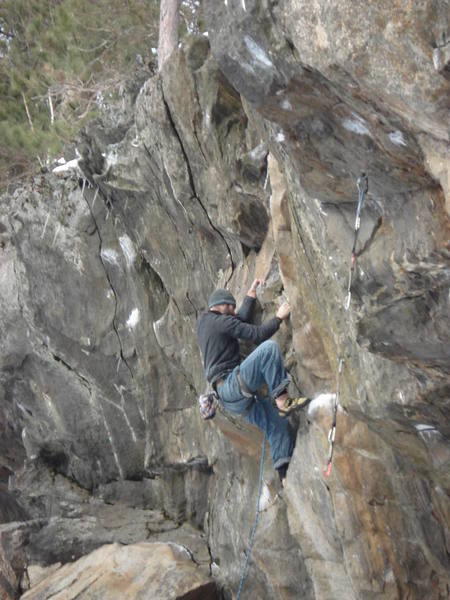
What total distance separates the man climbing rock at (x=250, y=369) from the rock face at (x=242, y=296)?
239 mm

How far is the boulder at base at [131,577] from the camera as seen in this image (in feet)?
29.6

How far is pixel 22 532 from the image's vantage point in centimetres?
1123

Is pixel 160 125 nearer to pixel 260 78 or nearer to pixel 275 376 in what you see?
pixel 275 376

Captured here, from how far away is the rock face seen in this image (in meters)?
3.82

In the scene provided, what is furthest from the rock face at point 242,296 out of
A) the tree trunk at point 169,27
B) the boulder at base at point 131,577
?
the tree trunk at point 169,27

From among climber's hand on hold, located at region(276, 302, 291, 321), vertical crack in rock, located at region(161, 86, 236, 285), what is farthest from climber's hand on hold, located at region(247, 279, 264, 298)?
vertical crack in rock, located at region(161, 86, 236, 285)

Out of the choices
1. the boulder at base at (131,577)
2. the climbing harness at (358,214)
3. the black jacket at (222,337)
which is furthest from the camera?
the boulder at base at (131,577)

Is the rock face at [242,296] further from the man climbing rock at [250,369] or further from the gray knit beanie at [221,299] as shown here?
the gray knit beanie at [221,299]

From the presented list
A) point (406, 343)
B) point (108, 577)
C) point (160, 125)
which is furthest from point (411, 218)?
point (108, 577)

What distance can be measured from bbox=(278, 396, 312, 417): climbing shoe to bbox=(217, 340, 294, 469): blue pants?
14 centimetres

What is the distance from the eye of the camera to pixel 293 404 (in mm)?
6637

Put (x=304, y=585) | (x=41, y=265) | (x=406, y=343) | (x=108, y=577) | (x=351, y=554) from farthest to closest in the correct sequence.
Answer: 1. (x=41, y=265)
2. (x=108, y=577)
3. (x=304, y=585)
4. (x=351, y=554)
5. (x=406, y=343)

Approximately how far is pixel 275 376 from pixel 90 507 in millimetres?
7095

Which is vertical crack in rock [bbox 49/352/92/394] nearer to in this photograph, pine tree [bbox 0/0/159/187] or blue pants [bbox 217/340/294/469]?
pine tree [bbox 0/0/159/187]
